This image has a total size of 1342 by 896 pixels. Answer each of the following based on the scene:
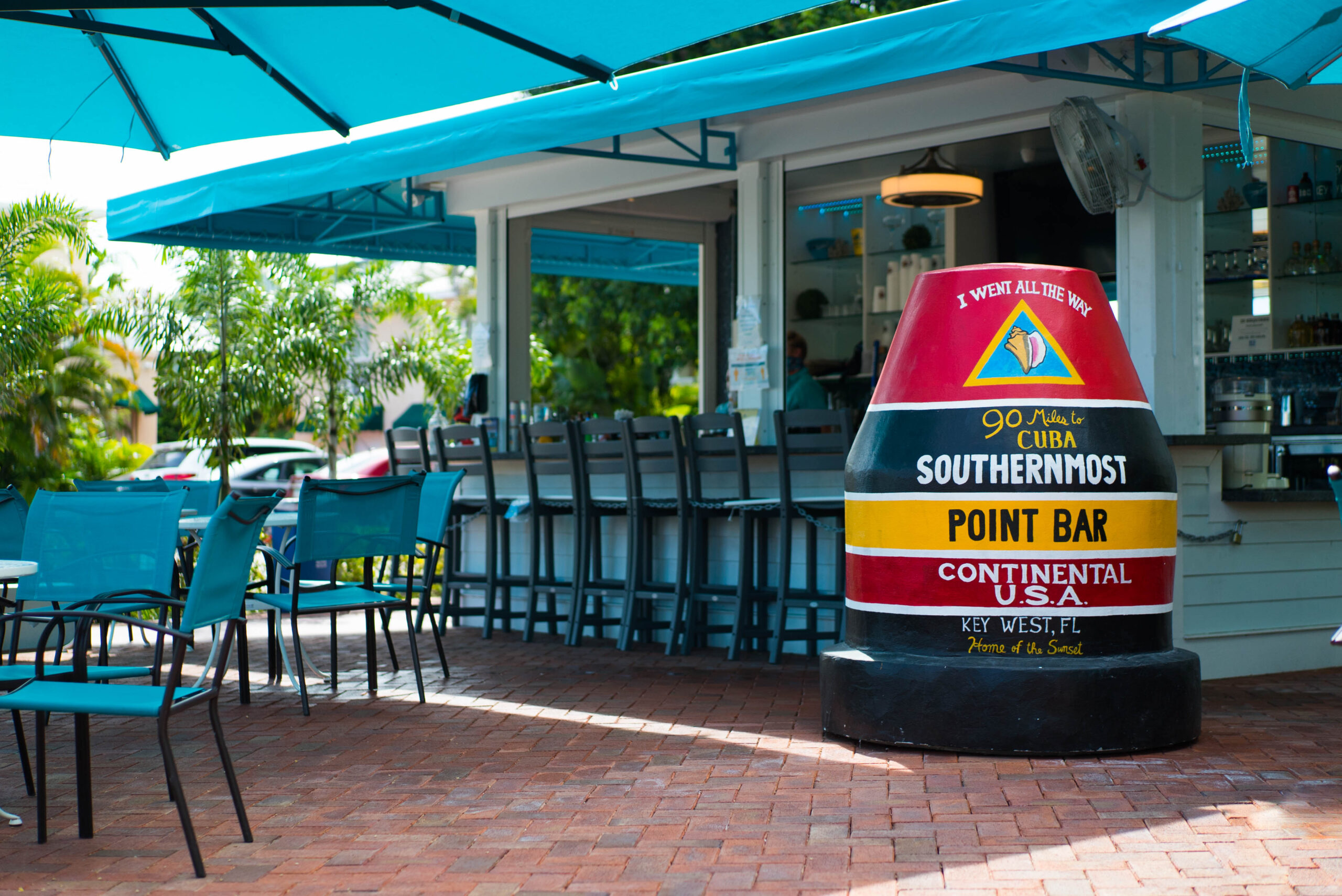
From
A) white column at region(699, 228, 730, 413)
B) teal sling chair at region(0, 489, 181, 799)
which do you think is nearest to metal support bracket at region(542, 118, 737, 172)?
white column at region(699, 228, 730, 413)

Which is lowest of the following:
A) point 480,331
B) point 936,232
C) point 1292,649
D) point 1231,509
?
point 1292,649

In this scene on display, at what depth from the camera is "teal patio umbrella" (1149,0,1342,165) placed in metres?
3.54

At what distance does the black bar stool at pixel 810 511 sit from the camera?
20.7 ft

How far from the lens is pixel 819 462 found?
21.0ft

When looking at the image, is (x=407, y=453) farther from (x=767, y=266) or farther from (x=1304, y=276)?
(x=1304, y=276)

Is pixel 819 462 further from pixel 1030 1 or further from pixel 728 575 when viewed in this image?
pixel 1030 1

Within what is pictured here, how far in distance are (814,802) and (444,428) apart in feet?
14.5

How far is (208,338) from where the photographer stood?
11.5 meters

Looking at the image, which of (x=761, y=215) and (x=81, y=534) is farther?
(x=761, y=215)

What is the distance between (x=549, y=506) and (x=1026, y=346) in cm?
366

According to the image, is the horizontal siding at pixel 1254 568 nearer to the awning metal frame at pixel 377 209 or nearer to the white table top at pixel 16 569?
the white table top at pixel 16 569

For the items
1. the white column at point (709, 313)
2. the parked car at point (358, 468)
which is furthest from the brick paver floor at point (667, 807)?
the parked car at point (358, 468)

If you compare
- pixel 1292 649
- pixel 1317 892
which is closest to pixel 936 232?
pixel 1292 649

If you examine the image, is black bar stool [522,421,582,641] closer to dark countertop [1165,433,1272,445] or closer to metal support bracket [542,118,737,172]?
metal support bracket [542,118,737,172]
